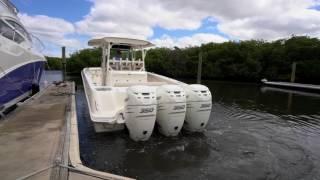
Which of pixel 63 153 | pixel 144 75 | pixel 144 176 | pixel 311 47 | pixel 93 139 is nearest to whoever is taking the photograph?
pixel 63 153

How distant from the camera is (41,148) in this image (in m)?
4.04

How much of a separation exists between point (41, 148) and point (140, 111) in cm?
197

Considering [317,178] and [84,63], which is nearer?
[317,178]

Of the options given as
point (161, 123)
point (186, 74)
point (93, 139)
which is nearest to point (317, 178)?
point (161, 123)

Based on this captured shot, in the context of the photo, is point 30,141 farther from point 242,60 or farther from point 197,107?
point 242,60

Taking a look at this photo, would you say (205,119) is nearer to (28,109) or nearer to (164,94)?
(164,94)

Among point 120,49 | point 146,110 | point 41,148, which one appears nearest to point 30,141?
point 41,148

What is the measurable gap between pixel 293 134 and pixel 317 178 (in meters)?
2.94

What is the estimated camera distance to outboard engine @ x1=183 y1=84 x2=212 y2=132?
6.19m

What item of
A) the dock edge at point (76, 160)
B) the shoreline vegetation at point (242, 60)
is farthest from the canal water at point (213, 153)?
the shoreline vegetation at point (242, 60)

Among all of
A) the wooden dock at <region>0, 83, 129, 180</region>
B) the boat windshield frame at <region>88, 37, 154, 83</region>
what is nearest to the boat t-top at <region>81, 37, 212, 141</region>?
the wooden dock at <region>0, 83, 129, 180</region>

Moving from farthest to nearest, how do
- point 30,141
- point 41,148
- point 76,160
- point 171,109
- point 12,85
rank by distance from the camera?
point 12,85, point 171,109, point 30,141, point 41,148, point 76,160

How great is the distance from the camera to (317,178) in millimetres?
4453

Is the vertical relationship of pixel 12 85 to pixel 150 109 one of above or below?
above
